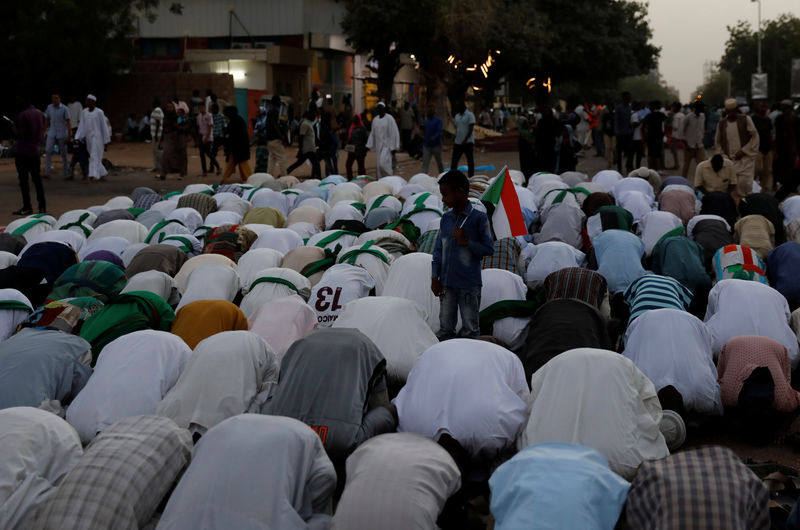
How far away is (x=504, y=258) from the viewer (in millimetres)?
8297

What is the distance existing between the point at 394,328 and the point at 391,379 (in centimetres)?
35

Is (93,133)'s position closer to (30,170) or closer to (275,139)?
(275,139)

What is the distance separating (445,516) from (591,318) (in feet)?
7.03

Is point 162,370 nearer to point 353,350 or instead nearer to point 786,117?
point 353,350

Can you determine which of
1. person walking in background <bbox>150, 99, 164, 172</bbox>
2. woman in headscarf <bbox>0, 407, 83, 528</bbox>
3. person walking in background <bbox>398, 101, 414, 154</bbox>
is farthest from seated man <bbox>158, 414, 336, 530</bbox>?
person walking in background <bbox>398, 101, 414, 154</bbox>

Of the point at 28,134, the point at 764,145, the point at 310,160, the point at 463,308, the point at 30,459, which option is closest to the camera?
the point at 30,459

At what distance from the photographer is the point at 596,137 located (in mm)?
26516

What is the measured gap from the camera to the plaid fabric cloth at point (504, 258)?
8.25 m

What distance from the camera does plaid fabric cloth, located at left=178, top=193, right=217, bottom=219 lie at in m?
11.3

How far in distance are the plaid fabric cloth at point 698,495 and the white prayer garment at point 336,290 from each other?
139 inches

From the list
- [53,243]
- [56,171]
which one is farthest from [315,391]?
[56,171]

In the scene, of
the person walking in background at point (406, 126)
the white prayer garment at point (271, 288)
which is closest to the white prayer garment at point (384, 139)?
the person walking in background at point (406, 126)

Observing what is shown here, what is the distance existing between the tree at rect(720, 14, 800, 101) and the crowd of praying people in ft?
174

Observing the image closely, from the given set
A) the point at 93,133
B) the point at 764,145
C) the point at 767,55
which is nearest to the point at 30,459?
the point at 93,133
